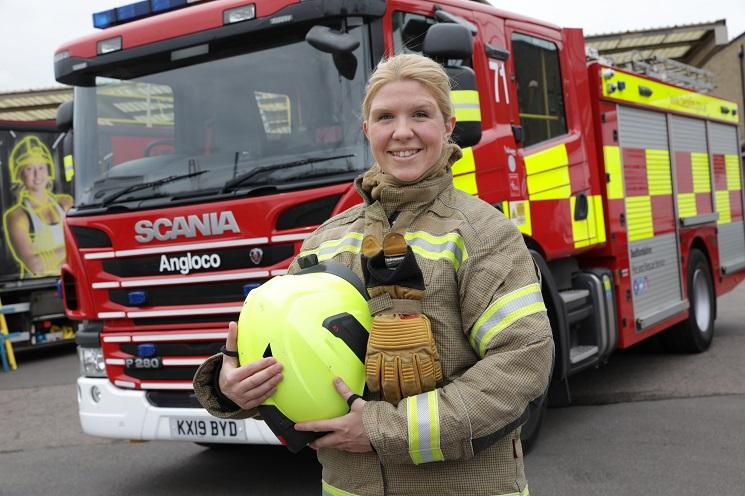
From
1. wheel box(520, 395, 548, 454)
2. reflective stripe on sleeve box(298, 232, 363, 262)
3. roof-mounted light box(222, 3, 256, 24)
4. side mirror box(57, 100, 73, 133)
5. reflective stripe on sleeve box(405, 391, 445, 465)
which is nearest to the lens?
reflective stripe on sleeve box(405, 391, 445, 465)

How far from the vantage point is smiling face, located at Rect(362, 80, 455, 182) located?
177cm

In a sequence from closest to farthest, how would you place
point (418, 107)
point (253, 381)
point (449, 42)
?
point (253, 381) → point (418, 107) → point (449, 42)

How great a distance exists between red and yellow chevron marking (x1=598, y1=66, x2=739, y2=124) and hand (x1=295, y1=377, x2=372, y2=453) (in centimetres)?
475

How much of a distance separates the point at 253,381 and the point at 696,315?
6.81 metres

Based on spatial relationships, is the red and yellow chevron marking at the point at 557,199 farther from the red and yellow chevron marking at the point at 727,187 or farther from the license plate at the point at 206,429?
the red and yellow chevron marking at the point at 727,187

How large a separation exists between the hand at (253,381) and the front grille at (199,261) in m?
2.28

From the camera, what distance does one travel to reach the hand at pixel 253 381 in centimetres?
167

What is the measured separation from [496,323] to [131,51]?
351cm

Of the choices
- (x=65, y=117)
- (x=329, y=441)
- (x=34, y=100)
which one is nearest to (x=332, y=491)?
(x=329, y=441)

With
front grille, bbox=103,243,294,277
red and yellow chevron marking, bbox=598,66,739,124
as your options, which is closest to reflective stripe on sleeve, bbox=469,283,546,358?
front grille, bbox=103,243,294,277

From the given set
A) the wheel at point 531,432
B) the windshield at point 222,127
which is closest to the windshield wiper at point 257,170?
the windshield at point 222,127

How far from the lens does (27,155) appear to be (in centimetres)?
1069

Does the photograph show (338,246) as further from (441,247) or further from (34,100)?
(34,100)

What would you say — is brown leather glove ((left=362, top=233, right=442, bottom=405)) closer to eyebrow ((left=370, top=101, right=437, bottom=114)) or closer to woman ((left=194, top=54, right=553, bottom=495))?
Answer: woman ((left=194, top=54, right=553, bottom=495))
